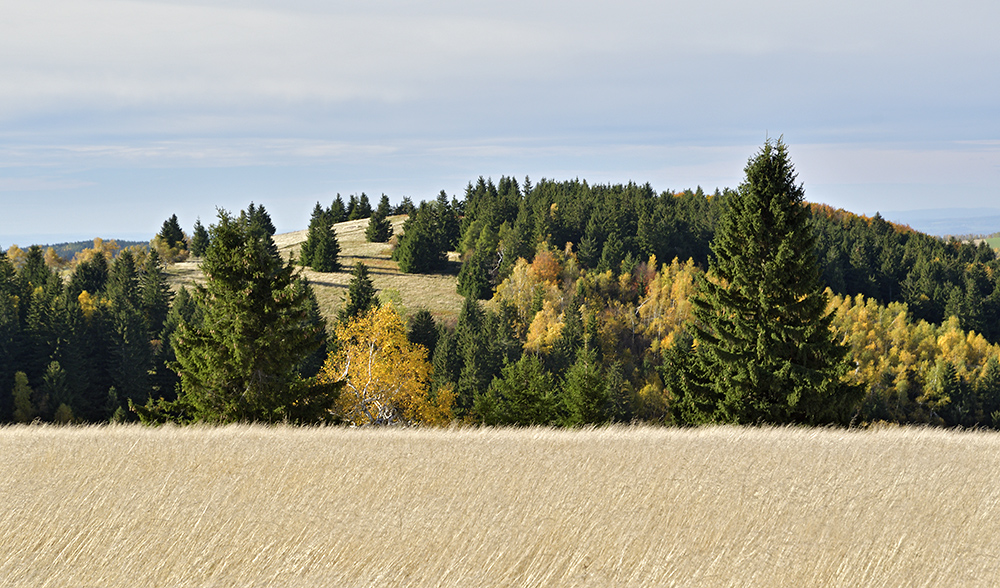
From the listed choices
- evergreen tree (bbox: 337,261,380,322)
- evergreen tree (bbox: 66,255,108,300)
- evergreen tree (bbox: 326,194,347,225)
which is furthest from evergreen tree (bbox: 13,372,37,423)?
evergreen tree (bbox: 326,194,347,225)

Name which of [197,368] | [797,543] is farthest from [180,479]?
[197,368]

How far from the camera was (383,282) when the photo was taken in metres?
120

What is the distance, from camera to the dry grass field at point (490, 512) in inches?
355

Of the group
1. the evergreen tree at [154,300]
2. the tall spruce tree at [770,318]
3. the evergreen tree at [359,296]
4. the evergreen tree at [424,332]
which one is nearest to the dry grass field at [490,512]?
the tall spruce tree at [770,318]

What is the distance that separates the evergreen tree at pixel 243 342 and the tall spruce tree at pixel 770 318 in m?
14.8

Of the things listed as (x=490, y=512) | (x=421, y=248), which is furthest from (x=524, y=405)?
(x=421, y=248)

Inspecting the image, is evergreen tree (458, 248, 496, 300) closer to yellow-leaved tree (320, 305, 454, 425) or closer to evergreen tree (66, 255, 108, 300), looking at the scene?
evergreen tree (66, 255, 108, 300)

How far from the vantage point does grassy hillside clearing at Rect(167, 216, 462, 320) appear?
109 metres

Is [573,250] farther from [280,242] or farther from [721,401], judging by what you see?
[721,401]

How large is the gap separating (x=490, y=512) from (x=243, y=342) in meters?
16.6

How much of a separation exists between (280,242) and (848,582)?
6852 inches

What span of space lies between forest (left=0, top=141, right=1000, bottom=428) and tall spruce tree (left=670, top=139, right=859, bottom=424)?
0.26ft

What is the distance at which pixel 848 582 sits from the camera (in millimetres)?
8742

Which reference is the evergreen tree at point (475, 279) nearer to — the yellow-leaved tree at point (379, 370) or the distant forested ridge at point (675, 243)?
the distant forested ridge at point (675, 243)
